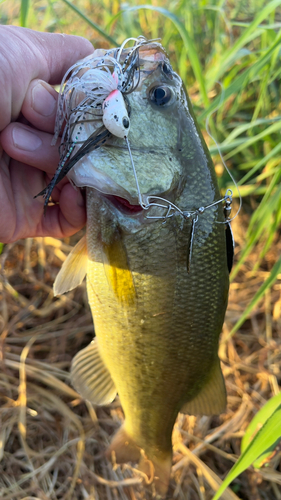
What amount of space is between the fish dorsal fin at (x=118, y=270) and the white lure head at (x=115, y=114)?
0.31 meters

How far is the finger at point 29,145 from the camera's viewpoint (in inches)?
40.1

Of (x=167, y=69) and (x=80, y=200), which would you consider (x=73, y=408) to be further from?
(x=167, y=69)

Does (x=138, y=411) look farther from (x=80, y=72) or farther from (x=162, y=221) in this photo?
(x=80, y=72)

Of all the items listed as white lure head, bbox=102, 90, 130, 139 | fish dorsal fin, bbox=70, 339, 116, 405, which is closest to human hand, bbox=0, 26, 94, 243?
white lure head, bbox=102, 90, 130, 139

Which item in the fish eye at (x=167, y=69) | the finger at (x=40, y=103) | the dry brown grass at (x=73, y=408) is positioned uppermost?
the fish eye at (x=167, y=69)

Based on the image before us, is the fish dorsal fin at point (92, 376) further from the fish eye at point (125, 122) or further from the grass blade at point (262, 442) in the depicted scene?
the fish eye at point (125, 122)

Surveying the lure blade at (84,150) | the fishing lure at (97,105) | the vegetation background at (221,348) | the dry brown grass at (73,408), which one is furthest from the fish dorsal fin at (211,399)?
the lure blade at (84,150)

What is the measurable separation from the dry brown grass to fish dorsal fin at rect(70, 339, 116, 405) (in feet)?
1.70

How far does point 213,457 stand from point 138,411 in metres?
0.82

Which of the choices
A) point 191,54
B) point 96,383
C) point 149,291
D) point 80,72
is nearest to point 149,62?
point 80,72

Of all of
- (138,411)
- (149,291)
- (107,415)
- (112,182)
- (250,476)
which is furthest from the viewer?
(107,415)

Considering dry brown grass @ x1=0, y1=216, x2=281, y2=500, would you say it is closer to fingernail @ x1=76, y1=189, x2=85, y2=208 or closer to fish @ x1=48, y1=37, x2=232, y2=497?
fish @ x1=48, y1=37, x2=232, y2=497

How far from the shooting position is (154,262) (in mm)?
1049

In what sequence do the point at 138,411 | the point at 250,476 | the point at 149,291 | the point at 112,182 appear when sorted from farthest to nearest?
the point at 250,476 → the point at 138,411 → the point at 149,291 → the point at 112,182
